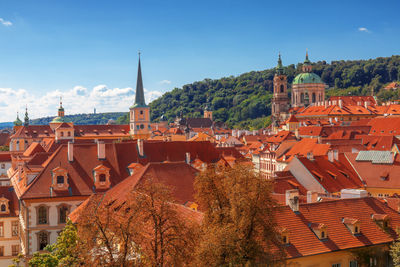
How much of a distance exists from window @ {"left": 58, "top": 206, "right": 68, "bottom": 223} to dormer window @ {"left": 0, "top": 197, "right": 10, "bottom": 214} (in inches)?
270

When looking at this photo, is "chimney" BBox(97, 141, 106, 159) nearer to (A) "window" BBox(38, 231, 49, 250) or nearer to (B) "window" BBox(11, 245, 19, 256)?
(A) "window" BBox(38, 231, 49, 250)

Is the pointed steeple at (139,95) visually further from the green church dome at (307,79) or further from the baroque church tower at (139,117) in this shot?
the green church dome at (307,79)

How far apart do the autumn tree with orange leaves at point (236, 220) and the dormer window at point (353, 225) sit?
7625 mm

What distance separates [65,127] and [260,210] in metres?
88.4

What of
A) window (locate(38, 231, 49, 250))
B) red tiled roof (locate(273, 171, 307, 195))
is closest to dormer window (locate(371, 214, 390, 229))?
red tiled roof (locate(273, 171, 307, 195))

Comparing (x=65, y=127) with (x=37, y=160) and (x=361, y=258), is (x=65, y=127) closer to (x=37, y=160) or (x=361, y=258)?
(x=37, y=160)

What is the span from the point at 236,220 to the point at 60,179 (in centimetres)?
2371

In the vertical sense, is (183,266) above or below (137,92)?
below

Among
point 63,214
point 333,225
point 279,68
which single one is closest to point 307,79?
point 279,68

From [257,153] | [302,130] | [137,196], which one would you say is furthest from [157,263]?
[302,130]

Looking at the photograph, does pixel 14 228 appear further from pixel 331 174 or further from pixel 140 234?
pixel 331 174

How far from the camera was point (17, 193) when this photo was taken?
136ft

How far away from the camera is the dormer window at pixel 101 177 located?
40.3 metres

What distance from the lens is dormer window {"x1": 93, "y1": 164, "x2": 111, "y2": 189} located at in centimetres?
4031
